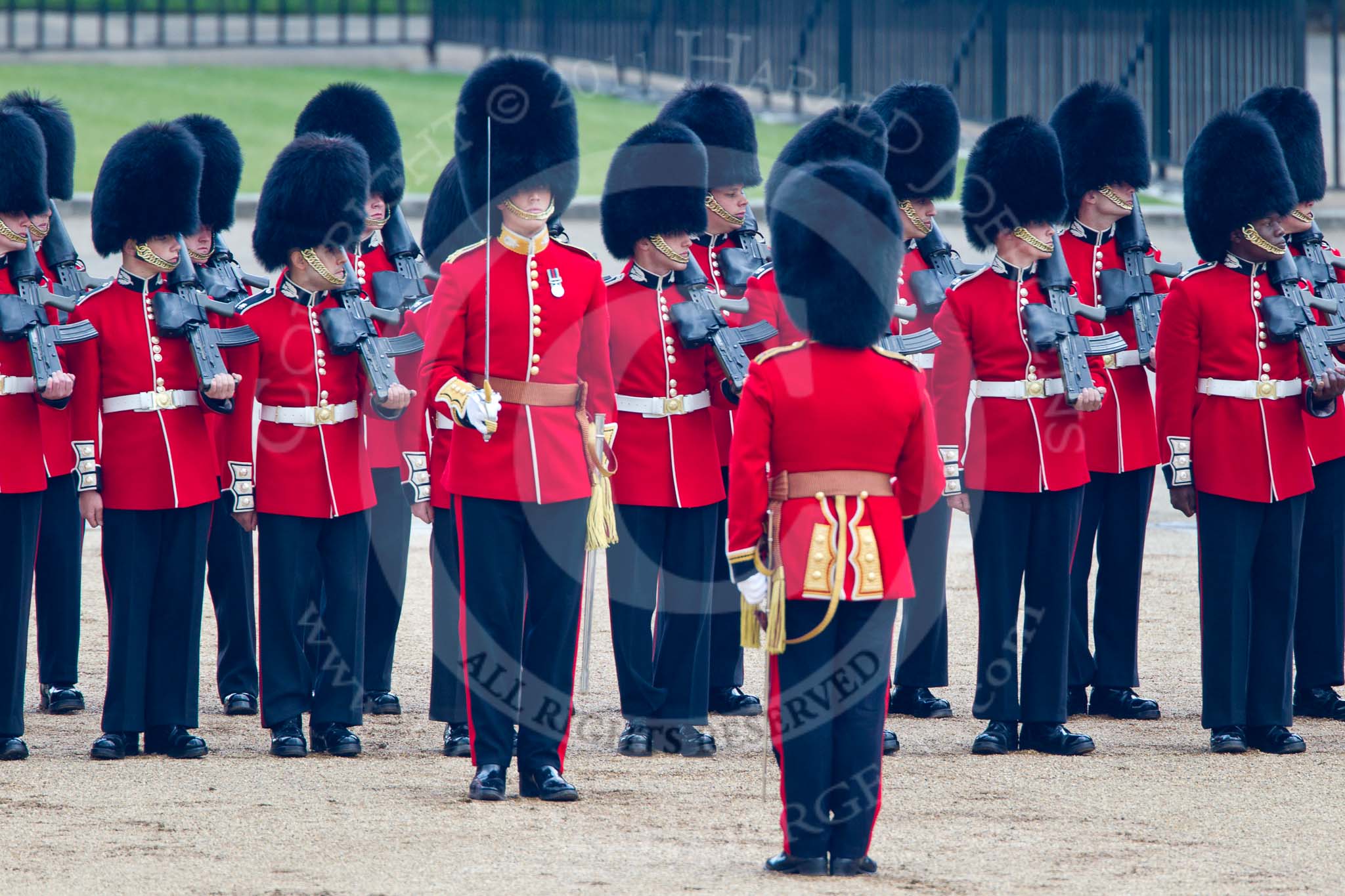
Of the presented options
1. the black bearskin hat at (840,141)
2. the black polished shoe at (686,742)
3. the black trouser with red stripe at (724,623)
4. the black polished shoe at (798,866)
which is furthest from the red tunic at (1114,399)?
the black polished shoe at (798,866)

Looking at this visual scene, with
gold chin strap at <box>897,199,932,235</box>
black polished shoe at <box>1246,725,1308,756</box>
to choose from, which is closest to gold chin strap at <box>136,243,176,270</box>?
gold chin strap at <box>897,199,932,235</box>

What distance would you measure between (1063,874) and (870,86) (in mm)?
11510

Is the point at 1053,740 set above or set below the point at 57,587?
below

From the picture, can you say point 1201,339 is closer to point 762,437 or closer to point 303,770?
point 762,437

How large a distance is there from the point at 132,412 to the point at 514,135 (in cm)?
109

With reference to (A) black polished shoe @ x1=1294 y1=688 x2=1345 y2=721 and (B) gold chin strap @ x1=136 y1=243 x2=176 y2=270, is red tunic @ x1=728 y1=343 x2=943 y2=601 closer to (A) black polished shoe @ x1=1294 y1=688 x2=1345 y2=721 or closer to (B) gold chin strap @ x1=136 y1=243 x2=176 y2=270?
(B) gold chin strap @ x1=136 y1=243 x2=176 y2=270

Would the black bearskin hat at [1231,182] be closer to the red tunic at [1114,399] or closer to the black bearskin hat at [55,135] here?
the red tunic at [1114,399]

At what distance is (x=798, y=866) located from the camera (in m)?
3.86

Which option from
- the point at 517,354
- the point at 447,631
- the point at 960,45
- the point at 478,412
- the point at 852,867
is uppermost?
the point at 960,45

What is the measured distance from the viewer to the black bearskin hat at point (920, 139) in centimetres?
Result: 553

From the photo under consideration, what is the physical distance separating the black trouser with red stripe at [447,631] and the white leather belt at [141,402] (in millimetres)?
685

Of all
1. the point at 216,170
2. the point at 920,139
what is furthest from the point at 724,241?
the point at 216,170

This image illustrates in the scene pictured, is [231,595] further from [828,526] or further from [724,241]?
[828,526]

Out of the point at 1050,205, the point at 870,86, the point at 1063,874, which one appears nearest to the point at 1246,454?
the point at 1050,205
